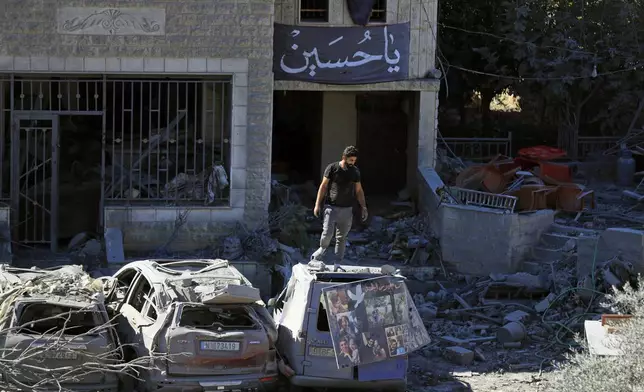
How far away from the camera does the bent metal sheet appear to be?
2075 cm

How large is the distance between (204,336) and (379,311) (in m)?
2.05

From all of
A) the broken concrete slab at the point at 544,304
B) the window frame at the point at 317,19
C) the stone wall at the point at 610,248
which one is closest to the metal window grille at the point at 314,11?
the window frame at the point at 317,19

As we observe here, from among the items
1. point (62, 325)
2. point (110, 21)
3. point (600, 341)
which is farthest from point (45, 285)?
point (110, 21)

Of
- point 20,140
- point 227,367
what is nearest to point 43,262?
point 20,140

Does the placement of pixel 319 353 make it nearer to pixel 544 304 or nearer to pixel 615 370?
pixel 615 370

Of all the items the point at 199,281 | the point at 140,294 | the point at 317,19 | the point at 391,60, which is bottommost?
the point at 140,294

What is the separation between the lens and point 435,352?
1545 cm

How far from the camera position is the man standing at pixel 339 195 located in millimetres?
15914

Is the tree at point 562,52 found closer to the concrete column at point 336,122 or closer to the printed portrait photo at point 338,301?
the concrete column at point 336,122

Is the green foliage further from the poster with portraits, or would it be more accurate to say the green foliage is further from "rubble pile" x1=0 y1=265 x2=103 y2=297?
"rubble pile" x1=0 y1=265 x2=103 y2=297

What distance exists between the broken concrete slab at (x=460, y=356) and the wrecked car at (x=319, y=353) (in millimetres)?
2465

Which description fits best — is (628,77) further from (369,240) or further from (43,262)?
(43,262)

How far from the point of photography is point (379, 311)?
12500 millimetres

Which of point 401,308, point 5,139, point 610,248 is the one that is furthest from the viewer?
point 5,139
